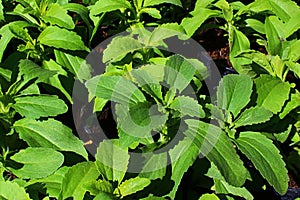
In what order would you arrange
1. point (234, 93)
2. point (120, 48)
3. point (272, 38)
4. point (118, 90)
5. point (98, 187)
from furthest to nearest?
1. point (272, 38)
2. point (120, 48)
3. point (234, 93)
4. point (118, 90)
5. point (98, 187)

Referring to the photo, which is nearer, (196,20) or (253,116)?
(253,116)

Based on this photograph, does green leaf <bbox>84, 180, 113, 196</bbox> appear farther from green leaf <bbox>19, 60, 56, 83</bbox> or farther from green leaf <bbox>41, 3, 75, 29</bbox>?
green leaf <bbox>41, 3, 75, 29</bbox>

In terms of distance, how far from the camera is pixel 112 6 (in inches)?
71.5

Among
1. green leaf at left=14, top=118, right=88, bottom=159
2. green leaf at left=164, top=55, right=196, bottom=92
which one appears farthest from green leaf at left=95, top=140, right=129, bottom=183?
green leaf at left=164, top=55, right=196, bottom=92

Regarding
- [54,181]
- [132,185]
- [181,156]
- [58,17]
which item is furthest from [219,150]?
[58,17]

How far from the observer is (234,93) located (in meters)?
1.61

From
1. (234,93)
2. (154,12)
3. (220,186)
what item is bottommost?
(220,186)

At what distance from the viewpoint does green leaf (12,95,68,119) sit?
1518 mm

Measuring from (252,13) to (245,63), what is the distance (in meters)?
0.29

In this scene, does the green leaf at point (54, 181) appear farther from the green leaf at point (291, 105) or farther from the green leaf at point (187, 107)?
the green leaf at point (291, 105)

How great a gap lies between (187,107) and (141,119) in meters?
0.15

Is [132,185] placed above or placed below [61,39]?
below

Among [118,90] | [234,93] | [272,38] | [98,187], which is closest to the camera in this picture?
[98,187]

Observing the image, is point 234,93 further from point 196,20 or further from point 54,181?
point 54,181
